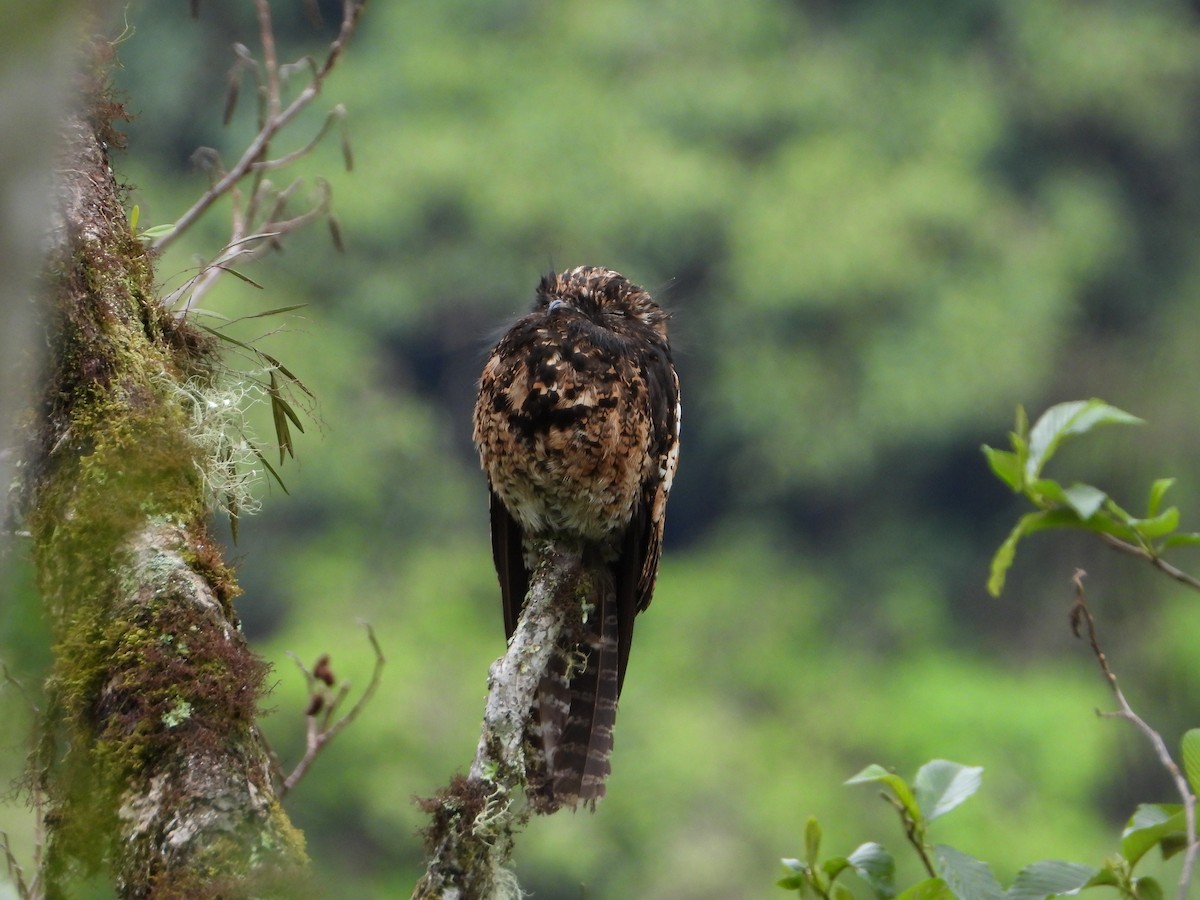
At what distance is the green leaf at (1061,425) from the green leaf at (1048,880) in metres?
0.54

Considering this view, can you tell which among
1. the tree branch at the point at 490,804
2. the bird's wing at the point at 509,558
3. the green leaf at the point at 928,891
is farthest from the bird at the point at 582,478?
the green leaf at the point at 928,891

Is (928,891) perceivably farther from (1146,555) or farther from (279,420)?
(279,420)

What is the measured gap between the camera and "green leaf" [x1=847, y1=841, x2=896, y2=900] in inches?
78.6

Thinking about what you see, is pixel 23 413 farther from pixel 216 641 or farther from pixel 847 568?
pixel 847 568

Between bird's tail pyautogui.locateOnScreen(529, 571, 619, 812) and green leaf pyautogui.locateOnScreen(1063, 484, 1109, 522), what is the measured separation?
121cm

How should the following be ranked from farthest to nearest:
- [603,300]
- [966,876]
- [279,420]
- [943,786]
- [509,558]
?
[603,300]
[509,558]
[279,420]
[943,786]
[966,876]

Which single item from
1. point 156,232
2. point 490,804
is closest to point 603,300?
point 156,232

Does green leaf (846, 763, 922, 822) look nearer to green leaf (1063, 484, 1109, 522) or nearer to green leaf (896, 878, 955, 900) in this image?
green leaf (896, 878, 955, 900)

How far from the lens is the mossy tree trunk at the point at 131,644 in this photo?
1.70 metres

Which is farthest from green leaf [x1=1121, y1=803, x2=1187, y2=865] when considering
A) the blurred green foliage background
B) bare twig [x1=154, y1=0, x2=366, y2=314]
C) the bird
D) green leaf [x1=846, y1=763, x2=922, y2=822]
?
the blurred green foliage background

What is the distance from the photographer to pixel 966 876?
189 cm

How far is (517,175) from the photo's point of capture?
53.4 ft

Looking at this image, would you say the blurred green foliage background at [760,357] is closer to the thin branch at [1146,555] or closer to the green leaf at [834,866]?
the green leaf at [834,866]

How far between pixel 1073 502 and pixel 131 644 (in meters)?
1.27
